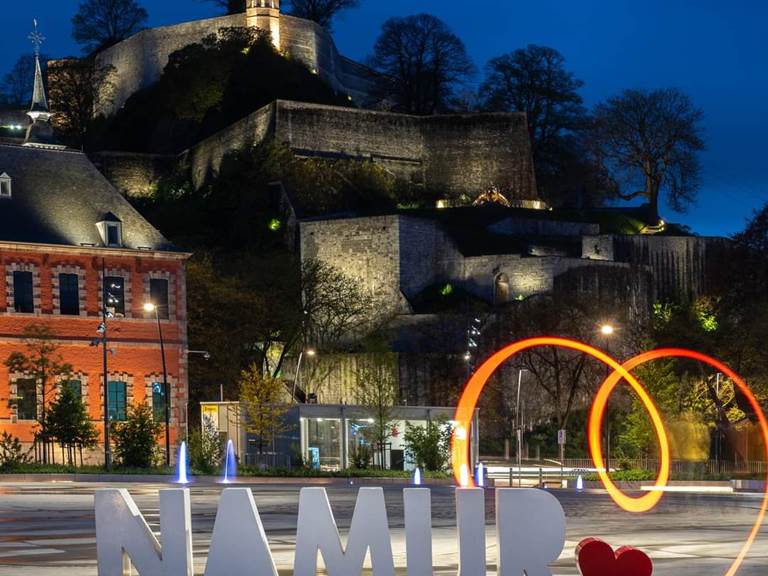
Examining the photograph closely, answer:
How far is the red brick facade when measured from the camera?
5006 cm

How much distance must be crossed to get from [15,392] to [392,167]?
42203mm

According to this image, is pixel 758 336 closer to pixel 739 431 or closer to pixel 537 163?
pixel 739 431

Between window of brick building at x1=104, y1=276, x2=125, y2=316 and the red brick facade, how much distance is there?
19cm

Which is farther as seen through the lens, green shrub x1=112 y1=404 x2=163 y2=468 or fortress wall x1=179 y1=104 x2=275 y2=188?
fortress wall x1=179 y1=104 x2=275 y2=188

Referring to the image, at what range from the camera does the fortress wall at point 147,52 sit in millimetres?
100375

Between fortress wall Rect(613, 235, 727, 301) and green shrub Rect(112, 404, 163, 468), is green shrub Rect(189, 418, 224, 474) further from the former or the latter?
fortress wall Rect(613, 235, 727, 301)

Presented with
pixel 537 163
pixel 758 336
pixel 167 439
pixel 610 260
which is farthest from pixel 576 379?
Result: pixel 537 163

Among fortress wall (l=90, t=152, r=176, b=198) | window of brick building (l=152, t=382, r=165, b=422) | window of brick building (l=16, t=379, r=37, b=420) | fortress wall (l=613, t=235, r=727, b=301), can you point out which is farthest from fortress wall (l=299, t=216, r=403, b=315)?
window of brick building (l=16, t=379, r=37, b=420)

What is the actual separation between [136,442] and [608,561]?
33818 mm

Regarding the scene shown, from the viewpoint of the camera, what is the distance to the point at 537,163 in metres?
102

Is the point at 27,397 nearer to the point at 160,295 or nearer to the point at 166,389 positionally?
the point at 166,389

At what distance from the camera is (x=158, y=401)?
53.2 m

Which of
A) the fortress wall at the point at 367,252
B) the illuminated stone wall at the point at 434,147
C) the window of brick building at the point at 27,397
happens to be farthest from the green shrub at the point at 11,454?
the illuminated stone wall at the point at 434,147

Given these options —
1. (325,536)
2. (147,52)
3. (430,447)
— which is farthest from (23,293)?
(147,52)
